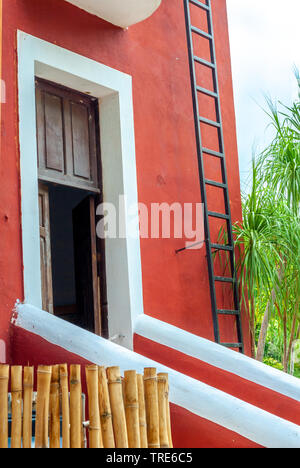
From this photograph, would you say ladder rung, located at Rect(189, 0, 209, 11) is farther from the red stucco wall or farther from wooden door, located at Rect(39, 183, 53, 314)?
wooden door, located at Rect(39, 183, 53, 314)

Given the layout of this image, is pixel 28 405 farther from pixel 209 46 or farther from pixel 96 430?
pixel 209 46

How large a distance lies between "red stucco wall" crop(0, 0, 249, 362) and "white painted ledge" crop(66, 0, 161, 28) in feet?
0.19

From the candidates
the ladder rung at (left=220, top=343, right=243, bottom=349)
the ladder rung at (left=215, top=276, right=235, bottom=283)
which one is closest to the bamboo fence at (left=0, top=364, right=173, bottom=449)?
the ladder rung at (left=220, top=343, right=243, bottom=349)

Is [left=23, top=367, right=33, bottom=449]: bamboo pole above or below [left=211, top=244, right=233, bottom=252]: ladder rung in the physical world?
below

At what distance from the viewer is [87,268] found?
16.5 ft

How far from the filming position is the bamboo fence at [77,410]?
103 inches

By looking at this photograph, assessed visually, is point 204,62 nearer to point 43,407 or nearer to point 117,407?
point 117,407

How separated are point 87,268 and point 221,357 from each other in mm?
1199

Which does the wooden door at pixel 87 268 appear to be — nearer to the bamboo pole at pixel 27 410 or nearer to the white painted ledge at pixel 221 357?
the white painted ledge at pixel 221 357

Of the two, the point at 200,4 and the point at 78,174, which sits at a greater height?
the point at 200,4

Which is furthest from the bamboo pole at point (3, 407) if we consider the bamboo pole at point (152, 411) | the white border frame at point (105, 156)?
the white border frame at point (105, 156)

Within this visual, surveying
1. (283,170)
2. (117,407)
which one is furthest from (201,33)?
(117,407)
